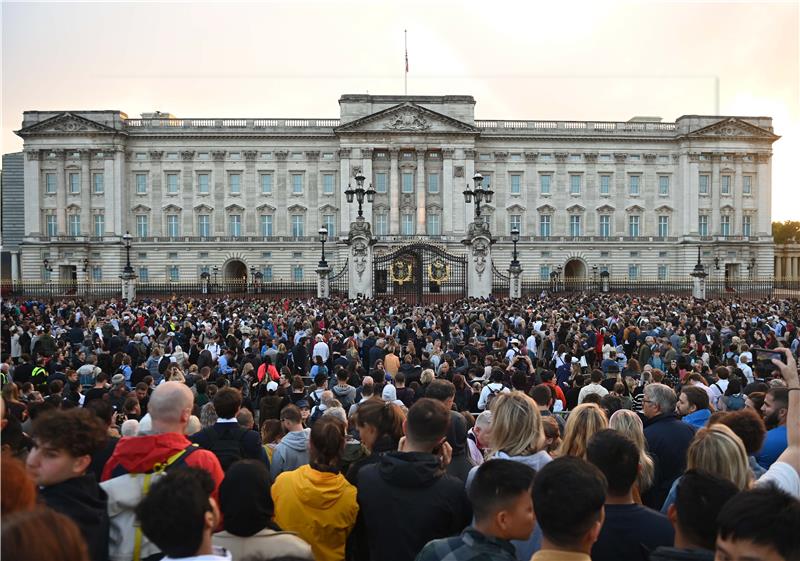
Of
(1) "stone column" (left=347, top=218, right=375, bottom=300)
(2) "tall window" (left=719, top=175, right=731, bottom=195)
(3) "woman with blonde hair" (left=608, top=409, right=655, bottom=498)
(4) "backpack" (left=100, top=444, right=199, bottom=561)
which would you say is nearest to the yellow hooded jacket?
(4) "backpack" (left=100, top=444, right=199, bottom=561)

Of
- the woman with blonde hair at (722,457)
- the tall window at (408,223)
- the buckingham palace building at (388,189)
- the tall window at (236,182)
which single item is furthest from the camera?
the tall window at (236,182)

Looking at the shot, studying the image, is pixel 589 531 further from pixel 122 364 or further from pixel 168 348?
pixel 168 348

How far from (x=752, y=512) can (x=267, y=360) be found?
12.8m

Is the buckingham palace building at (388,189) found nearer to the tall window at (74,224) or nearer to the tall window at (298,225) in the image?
the tall window at (298,225)

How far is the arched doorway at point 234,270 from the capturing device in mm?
69625

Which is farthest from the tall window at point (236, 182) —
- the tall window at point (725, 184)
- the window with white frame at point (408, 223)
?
the tall window at point (725, 184)

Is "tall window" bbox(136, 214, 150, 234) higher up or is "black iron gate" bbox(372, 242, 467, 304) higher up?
"tall window" bbox(136, 214, 150, 234)

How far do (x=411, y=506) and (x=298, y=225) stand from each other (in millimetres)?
65916

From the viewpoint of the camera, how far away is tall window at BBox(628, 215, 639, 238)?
234 ft

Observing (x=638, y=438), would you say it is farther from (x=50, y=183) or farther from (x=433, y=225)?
(x=50, y=183)

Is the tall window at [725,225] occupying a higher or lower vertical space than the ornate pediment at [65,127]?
lower

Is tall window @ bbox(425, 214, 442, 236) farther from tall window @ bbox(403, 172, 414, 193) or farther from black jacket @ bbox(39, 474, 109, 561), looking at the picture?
black jacket @ bbox(39, 474, 109, 561)

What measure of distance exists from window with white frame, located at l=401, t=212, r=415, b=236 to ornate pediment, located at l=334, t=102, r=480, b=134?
839 centimetres

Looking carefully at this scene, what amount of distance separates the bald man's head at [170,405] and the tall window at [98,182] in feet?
226
